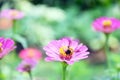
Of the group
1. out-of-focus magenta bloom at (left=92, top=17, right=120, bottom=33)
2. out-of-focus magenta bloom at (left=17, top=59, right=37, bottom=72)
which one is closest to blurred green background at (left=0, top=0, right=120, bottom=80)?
out-of-focus magenta bloom at (left=92, top=17, right=120, bottom=33)

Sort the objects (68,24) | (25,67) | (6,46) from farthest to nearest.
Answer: (68,24) < (25,67) < (6,46)

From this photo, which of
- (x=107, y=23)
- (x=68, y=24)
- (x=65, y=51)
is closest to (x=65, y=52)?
(x=65, y=51)

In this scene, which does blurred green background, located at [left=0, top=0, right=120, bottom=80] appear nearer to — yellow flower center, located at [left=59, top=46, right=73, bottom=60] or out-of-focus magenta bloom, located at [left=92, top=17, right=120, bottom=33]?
out-of-focus magenta bloom, located at [left=92, top=17, right=120, bottom=33]

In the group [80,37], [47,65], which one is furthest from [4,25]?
[80,37]

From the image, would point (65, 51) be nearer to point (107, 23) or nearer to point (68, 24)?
point (107, 23)

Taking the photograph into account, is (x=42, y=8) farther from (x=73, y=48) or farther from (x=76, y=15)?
(x=73, y=48)

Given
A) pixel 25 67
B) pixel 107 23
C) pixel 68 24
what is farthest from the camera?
pixel 68 24

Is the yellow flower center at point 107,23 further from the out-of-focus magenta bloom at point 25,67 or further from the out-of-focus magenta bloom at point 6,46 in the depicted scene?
the out-of-focus magenta bloom at point 6,46

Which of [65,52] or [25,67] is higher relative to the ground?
[65,52]

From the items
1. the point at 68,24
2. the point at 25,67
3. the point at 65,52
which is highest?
the point at 65,52
